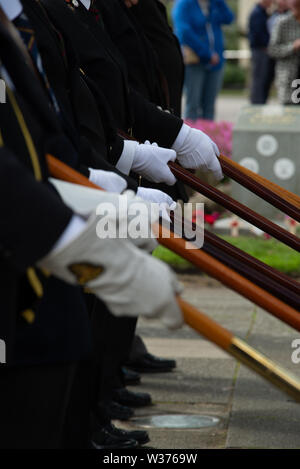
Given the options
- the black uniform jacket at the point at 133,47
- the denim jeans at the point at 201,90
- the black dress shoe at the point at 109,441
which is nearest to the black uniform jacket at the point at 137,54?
the black uniform jacket at the point at 133,47

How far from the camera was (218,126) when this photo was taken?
9273 millimetres

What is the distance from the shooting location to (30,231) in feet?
6.20

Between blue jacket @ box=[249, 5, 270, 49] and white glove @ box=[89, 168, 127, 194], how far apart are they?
9.91m

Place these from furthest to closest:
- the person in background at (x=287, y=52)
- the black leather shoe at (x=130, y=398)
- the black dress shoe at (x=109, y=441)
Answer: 1. the person in background at (x=287, y=52)
2. the black leather shoe at (x=130, y=398)
3. the black dress shoe at (x=109, y=441)

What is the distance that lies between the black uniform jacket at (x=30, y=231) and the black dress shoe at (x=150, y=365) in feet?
7.90

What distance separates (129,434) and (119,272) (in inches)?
73.8

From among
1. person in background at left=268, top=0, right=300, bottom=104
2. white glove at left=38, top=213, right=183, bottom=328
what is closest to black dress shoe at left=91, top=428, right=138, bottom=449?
white glove at left=38, top=213, right=183, bottom=328

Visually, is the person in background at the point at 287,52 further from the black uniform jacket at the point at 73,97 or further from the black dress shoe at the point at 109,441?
the black uniform jacket at the point at 73,97

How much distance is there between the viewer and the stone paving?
3.74 meters

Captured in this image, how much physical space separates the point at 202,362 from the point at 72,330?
2.58m

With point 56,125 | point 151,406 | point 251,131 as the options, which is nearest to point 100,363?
point 151,406

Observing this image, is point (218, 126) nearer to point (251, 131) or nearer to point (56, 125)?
point (251, 131)

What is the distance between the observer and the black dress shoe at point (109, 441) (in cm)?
358

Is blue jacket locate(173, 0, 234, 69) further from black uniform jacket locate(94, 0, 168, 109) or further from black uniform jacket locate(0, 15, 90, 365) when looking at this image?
black uniform jacket locate(0, 15, 90, 365)
